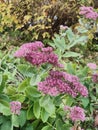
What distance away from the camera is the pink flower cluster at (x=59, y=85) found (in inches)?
63.4

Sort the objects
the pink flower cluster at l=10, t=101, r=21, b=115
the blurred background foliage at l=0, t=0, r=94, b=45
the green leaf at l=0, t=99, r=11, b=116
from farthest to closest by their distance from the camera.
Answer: the blurred background foliage at l=0, t=0, r=94, b=45 → the green leaf at l=0, t=99, r=11, b=116 → the pink flower cluster at l=10, t=101, r=21, b=115

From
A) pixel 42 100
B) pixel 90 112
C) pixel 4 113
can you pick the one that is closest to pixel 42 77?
pixel 42 100

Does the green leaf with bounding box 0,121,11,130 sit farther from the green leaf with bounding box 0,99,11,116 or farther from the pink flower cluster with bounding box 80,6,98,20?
the pink flower cluster with bounding box 80,6,98,20

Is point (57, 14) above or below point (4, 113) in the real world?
below

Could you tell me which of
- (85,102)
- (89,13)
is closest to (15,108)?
(85,102)

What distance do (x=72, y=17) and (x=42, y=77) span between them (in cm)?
349

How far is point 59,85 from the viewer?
1.62m

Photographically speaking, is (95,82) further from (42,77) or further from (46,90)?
(46,90)

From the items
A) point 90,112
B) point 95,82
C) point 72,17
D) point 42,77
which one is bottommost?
point 72,17

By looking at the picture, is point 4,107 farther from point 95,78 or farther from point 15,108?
point 95,78

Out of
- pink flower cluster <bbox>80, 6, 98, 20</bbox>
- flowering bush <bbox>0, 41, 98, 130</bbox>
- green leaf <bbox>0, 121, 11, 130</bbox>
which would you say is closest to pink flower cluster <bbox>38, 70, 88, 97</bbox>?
flowering bush <bbox>0, 41, 98, 130</bbox>

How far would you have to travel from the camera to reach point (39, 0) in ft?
17.1

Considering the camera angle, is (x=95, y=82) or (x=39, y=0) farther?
(x=39, y=0)

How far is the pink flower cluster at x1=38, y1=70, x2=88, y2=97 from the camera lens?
1.61 metres
